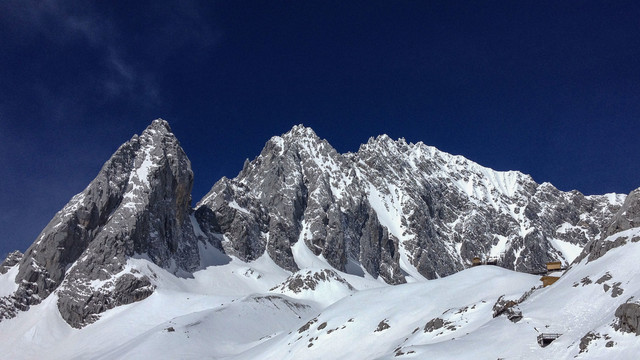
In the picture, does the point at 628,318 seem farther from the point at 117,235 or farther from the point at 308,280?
the point at 117,235

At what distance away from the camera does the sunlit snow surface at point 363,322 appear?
1224 inches

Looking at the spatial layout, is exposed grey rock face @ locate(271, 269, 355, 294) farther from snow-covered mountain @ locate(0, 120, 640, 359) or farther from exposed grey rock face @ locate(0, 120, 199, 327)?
exposed grey rock face @ locate(0, 120, 199, 327)

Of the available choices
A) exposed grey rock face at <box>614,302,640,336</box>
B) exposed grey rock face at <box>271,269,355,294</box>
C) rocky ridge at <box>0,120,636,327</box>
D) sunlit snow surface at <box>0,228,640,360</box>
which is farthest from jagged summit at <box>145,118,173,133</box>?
exposed grey rock face at <box>614,302,640,336</box>

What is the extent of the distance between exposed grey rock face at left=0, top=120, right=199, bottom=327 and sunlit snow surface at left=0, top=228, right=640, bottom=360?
11.9ft

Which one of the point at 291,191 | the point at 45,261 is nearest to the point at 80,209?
the point at 45,261

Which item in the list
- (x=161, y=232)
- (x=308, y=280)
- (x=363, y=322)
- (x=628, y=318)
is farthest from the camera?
(x=161, y=232)

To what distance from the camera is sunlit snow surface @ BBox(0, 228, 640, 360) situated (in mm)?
31094

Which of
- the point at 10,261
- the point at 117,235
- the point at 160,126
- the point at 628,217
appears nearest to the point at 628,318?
the point at 628,217

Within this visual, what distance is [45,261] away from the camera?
11906 centimetres

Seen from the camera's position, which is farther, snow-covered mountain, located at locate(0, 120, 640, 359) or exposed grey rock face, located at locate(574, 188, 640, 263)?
exposed grey rock face, located at locate(574, 188, 640, 263)

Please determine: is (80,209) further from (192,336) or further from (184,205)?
(192,336)

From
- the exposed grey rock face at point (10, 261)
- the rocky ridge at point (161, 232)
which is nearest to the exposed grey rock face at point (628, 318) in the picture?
the rocky ridge at point (161, 232)

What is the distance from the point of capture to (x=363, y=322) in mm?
53250

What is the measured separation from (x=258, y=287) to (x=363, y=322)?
8708cm
